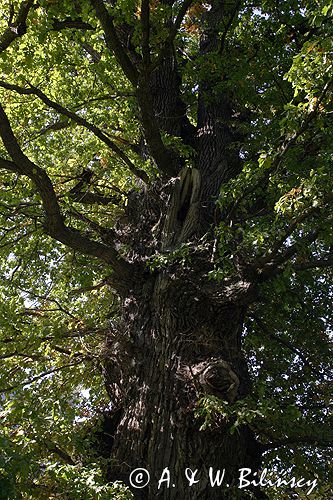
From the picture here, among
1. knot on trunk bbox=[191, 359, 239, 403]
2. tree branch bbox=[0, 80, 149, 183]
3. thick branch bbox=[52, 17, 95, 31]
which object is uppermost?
thick branch bbox=[52, 17, 95, 31]

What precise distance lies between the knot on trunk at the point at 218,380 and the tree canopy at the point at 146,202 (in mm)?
140

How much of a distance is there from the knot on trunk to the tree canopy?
0.14 m

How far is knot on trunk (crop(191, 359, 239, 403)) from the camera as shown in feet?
15.7

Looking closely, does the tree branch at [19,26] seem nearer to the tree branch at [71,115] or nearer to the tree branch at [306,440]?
the tree branch at [71,115]

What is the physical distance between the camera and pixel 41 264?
25.7ft

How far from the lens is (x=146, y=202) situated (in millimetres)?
6703

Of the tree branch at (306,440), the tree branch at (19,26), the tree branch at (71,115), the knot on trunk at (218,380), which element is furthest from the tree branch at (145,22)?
the tree branch at (306,440)

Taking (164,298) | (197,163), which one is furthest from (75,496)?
(197,163)

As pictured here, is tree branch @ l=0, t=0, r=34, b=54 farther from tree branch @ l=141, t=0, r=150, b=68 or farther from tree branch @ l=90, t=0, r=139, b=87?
tree branch @ l=141, t=0, r=150, b=68

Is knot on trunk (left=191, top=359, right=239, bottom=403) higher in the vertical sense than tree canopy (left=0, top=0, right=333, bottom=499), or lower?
lower

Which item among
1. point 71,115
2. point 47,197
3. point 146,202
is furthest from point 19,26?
point 146,202

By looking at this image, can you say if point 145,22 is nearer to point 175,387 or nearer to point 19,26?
point 19,26

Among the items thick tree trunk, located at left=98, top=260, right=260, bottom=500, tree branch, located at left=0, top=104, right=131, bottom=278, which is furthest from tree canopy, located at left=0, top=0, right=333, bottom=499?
thick tree trunk, located at left=98, top=260, right=260, bottom=500

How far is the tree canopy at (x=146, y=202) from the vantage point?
14.9 ft
